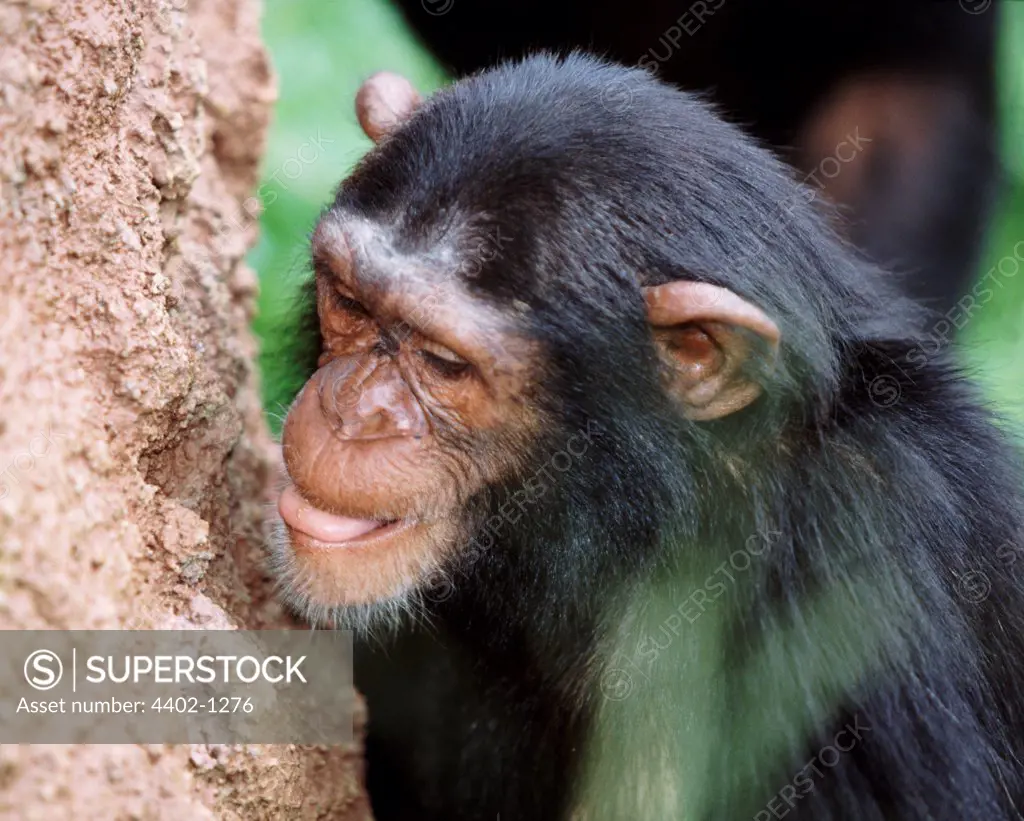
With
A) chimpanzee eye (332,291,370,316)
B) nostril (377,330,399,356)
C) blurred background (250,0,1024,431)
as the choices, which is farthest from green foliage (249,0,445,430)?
nostril (377,330,399,356)

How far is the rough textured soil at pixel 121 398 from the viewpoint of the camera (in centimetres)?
208

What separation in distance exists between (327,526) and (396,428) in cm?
28

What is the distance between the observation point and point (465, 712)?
3426 millimetres

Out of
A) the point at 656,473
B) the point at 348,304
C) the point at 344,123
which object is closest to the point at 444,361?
the point at 348,304

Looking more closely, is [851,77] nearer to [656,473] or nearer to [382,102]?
[382,102]

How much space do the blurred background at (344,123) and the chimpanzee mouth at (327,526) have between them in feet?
7.80

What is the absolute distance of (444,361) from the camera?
8.93ft

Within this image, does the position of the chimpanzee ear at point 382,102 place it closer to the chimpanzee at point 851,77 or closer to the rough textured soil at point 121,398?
the rough textured soil at point 121,398

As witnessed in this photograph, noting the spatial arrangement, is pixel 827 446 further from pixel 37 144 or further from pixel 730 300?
pixel 37 144

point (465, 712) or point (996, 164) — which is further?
point (996, 164)

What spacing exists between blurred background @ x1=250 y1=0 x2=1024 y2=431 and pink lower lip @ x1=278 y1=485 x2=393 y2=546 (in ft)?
7.79

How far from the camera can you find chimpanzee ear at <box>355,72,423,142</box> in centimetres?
339

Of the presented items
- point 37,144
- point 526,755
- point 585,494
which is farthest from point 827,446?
point 37,144

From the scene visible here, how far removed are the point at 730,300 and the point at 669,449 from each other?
40 cm
